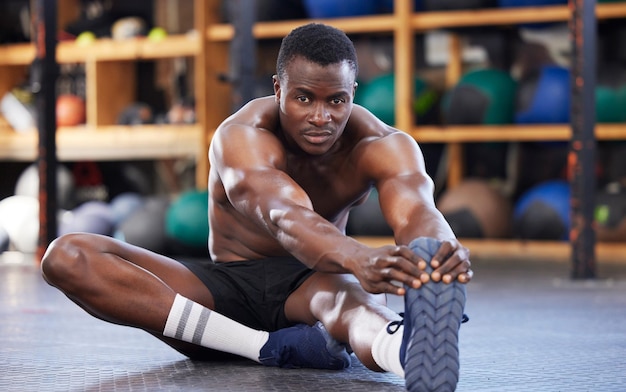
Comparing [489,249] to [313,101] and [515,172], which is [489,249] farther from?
[313,101]

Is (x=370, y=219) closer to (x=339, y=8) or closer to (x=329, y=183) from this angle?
(x=339, y=8)

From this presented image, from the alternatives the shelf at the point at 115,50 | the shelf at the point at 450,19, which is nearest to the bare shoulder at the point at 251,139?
the shelf at the point at 450,19

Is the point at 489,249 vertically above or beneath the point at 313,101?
beneath

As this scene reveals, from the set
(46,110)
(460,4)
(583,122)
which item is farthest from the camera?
(460,4)

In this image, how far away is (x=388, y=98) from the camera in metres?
6.10

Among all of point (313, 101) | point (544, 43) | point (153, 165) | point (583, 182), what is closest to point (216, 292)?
point (313, 101)

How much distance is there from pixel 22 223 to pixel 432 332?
5008mm

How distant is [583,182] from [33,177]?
397 centimetres

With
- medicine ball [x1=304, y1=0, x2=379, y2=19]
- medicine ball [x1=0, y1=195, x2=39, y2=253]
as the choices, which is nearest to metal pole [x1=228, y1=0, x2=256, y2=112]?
medicine ball [x1=304, y1=0, x2=379, y2=19]

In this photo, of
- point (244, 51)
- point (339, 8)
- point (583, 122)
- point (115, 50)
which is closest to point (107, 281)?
point (583, 122)

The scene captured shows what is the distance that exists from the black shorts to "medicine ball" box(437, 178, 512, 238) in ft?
11.0

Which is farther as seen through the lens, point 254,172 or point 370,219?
point 370,219

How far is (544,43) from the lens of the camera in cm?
630

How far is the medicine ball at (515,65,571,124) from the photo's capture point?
5.72m
